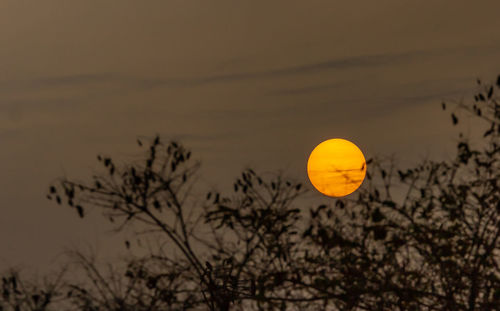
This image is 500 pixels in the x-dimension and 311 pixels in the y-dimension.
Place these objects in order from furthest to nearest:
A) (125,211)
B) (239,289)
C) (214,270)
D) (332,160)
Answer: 1. (125,211)
2. (332,160)
3. (214,270)
4. (239,289)

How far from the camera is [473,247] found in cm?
1199

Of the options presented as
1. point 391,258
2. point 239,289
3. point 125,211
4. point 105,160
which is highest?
point 105,160

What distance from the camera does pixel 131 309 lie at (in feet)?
44.5

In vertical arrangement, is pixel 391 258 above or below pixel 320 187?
below

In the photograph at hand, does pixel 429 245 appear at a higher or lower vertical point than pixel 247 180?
lower

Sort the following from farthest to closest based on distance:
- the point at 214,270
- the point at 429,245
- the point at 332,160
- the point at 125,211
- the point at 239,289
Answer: the point at 125,211, the point at 332,160, the point at 214,270, the point at 429,245, the point at 239,289

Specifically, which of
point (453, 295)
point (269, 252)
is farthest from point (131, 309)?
point (453, 295)

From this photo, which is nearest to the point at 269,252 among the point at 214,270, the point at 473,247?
the point at 214,270

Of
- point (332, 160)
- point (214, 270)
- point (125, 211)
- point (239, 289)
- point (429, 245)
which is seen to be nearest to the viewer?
point (239, 289)

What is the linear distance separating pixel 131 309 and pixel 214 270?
2.01m

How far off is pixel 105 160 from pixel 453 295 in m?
6.65

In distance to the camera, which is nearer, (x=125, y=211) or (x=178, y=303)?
(x=178, y=303)

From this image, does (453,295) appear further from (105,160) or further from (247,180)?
(105,160)

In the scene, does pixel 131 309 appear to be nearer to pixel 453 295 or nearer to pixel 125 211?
pixel 125 211
